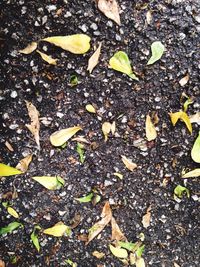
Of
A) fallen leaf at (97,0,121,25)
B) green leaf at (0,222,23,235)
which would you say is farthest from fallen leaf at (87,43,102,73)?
green leaf at (0,222,23,235)

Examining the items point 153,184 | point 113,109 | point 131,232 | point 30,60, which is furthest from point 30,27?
point 131,232

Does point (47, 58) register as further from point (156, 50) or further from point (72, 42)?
point (156, 50)

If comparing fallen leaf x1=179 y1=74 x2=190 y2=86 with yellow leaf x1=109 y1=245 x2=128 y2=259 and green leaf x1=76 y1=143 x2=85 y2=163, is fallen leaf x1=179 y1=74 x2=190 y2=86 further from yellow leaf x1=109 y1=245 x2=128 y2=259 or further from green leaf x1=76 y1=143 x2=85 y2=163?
yellow leaf x1=109 y1=245 x2=128 y2=259

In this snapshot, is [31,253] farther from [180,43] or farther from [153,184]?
[180,43]

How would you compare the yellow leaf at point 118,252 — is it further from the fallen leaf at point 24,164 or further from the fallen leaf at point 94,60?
the fallen leaf at point 94,60

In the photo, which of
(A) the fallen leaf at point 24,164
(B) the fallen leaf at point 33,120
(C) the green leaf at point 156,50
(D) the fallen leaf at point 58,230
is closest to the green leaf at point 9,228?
(D) the fallen leaf at point 58,230

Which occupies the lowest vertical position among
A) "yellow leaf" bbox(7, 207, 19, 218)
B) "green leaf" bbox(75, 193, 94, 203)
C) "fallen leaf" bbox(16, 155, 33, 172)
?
"yellow leaf" bbox(7, 207, 19, 218)
